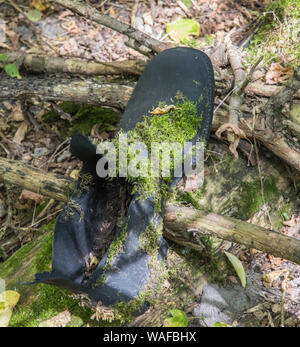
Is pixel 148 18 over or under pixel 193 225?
over

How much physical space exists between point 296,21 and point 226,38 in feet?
1.82

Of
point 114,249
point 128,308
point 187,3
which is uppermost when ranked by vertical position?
point 187,3

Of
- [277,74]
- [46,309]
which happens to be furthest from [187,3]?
[46,309]

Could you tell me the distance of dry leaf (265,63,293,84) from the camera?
2689mm

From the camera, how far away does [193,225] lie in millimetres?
1964

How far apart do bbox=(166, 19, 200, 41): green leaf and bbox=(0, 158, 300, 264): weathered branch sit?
5.74 ft

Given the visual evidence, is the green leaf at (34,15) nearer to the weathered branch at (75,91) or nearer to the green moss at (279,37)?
the weathered branch at (75,91)

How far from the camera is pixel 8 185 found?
8.15 ft

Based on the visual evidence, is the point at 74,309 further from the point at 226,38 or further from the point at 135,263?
the point at 226,38

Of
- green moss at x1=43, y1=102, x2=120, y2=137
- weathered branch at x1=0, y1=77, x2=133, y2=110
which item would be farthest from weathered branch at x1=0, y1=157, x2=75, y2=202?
green moss at x1=43, y1=102, x2=120, y2=137

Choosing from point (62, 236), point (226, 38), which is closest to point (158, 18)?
point (226, 38)

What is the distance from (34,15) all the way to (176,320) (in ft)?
10.2

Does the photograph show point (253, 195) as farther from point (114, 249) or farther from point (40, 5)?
point (40, 5)

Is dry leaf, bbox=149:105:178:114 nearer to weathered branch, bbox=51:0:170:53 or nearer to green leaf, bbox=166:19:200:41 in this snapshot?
weathered branch, bbox=51:0:170:53
